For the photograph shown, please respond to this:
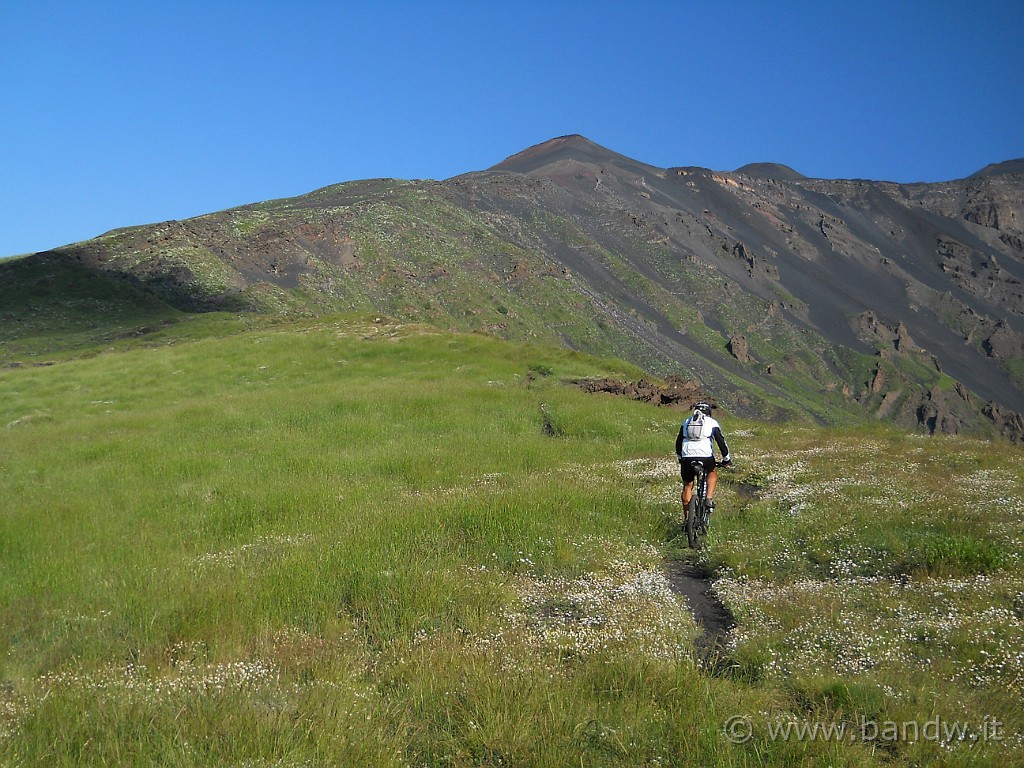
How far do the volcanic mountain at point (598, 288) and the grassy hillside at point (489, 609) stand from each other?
216ft

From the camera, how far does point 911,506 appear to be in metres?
11.3

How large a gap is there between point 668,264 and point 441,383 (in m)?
149

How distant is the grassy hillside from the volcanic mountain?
65.8 m

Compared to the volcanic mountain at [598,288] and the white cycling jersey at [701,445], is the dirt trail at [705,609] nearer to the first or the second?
the white cycling jersey at [701,445]

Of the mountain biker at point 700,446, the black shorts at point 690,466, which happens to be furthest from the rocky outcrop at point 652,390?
the black shorts at point 690,466

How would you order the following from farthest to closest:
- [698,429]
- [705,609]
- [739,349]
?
[739,349] → [698,429] → [705,609]

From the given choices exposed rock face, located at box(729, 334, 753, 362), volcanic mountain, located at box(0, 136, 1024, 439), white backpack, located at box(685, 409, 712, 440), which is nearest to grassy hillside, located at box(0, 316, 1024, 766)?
white backpack, located at box(685, 409, 712, 440)

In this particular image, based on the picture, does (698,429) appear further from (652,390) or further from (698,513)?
(652,390)

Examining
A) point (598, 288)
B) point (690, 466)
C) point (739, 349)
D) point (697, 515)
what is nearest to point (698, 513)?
point (697, 515)

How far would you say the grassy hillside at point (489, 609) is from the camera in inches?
200

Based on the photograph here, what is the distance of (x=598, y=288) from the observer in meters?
152

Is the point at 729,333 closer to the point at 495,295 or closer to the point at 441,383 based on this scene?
the point at 495,295

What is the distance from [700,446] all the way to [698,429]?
1.15ft

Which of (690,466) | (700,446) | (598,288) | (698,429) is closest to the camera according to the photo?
(690,466)
